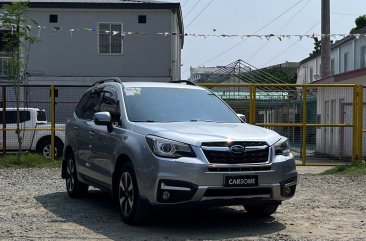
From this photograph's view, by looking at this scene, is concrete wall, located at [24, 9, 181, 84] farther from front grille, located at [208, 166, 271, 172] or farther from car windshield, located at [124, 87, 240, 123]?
front grille, located at [208, 166, 271, 172]

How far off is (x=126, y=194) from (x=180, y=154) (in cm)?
107

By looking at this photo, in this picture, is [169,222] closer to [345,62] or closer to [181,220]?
[181,220]

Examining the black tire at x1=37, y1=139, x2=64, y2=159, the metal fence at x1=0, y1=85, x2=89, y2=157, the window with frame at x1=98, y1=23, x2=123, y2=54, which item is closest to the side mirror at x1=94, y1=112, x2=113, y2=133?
the metal fence at x1=0, y1=85, x2=89, y2=157

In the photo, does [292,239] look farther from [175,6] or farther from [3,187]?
[175,6]

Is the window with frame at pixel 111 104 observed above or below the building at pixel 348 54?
below

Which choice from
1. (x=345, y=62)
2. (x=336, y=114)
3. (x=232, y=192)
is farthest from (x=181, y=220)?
(x=345, y=62)

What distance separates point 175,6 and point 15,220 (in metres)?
20.8

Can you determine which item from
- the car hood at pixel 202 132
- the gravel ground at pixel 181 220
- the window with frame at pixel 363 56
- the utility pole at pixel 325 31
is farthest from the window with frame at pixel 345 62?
the car hood at pixel 202 132

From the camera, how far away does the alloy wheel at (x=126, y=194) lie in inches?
306

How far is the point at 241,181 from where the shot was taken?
7.29m

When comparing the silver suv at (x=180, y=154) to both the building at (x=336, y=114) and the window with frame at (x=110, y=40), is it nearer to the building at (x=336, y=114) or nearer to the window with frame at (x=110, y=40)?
the building at (x=336, y=114)

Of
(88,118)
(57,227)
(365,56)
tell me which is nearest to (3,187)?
(88,118)

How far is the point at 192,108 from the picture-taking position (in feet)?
28.8

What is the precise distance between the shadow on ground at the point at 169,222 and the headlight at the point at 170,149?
0.96 metres
